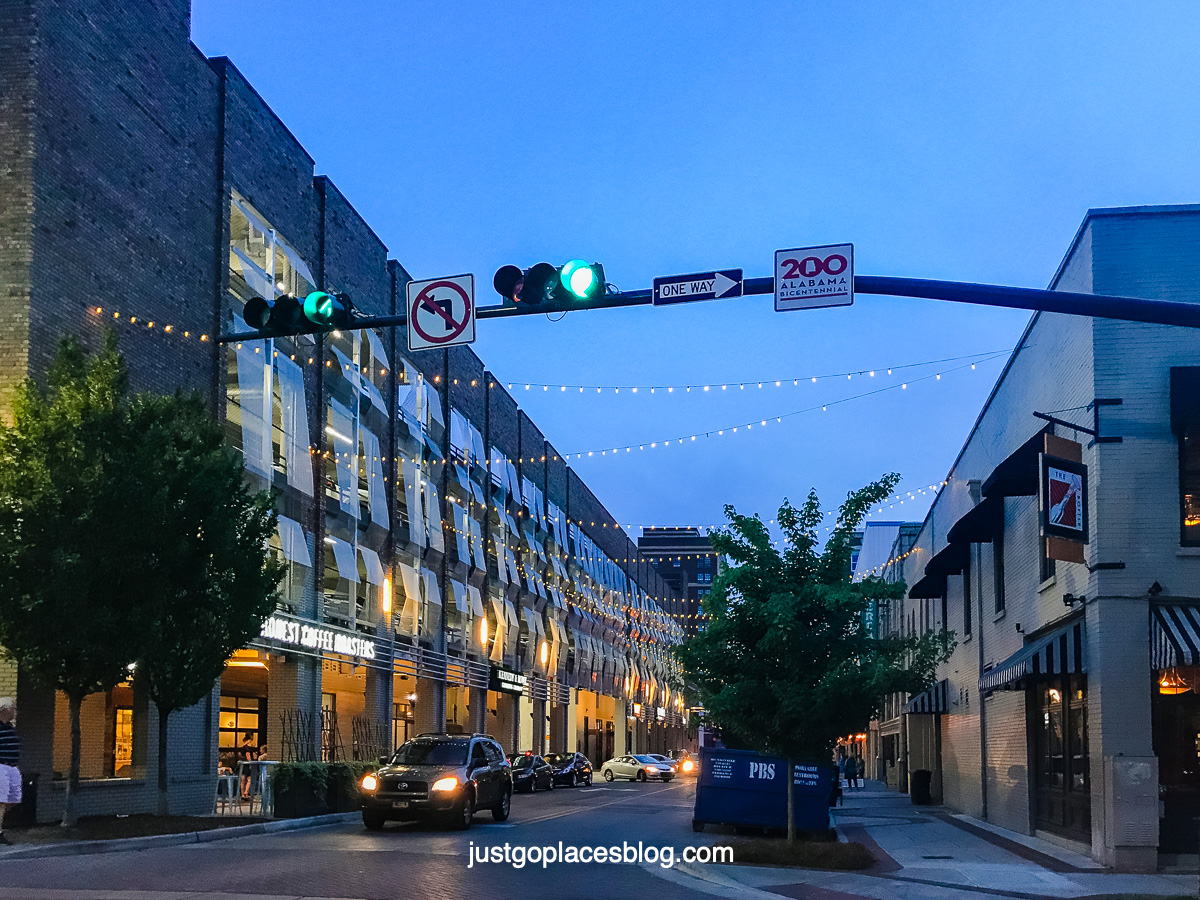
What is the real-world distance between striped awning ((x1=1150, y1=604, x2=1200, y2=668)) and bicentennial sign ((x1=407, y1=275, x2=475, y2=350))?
10.00 meters

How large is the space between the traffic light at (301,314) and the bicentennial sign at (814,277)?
413cm

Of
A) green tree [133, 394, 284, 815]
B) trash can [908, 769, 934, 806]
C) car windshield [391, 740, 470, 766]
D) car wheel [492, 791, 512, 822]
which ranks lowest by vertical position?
trash can [908, 769, 934, 806]

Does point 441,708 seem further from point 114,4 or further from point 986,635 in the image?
point 114,4

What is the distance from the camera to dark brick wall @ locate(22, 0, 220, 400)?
23125 millimetres

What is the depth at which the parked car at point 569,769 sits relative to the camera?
49.5 m

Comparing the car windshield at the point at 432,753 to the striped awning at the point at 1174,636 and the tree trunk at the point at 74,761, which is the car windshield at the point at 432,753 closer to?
the tree trunk at the point at 74,761

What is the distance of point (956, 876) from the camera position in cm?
1697

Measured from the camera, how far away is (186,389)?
2747 cm

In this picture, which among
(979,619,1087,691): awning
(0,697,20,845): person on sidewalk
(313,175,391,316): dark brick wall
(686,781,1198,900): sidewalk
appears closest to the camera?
(686,781,1198,900): sidewalk

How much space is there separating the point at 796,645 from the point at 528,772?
27015mm

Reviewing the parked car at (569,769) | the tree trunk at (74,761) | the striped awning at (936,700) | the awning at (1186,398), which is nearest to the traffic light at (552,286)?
the awning at (1186,398)

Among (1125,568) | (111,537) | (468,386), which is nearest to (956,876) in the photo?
(1125,568)

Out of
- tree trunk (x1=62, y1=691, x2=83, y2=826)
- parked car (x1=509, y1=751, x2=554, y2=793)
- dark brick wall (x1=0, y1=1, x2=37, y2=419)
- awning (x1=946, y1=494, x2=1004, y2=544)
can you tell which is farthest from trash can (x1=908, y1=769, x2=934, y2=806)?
dark brick wall (x1=0, y1=1, x2=37, y2=419)

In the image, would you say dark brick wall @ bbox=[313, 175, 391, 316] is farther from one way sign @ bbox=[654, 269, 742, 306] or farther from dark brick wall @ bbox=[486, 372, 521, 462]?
one way sign @ bbox=[654, 269, 742, 306]
